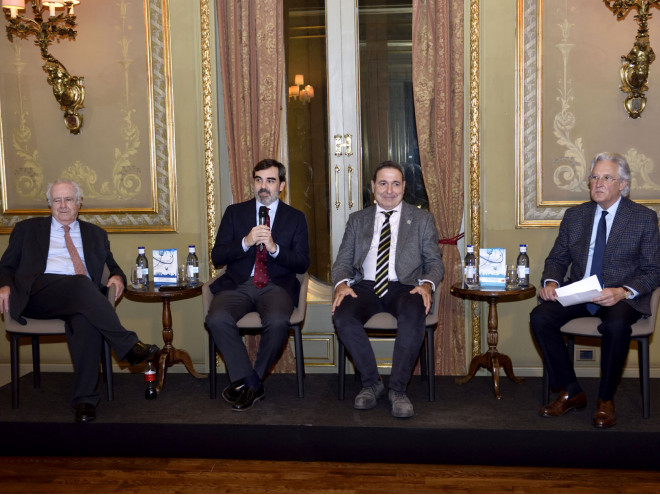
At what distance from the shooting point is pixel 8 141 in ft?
15.9

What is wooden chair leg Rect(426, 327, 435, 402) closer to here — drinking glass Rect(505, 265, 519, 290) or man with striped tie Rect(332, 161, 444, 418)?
man with striped tie Rect(332, 161, 444, 418)

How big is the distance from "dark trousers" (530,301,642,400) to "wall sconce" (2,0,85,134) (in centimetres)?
336

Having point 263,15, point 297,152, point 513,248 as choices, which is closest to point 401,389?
point 513,248

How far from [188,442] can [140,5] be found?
296 centimetres

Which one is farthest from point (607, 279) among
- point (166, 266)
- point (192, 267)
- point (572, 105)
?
point (166, 266)

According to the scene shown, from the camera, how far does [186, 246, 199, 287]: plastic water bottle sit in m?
4.38

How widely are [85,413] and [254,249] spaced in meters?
1.33

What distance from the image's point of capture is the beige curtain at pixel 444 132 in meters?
4.40

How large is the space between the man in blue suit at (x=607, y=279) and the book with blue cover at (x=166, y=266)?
221 centimetres

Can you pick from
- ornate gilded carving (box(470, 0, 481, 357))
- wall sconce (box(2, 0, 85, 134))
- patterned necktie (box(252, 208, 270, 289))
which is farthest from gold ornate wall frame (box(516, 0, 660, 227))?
wall sconce (box(2, 0, 85, 134))

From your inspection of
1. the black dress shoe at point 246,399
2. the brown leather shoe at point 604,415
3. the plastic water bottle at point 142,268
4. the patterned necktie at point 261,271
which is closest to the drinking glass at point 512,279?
the brown leather shoe at point 604,415

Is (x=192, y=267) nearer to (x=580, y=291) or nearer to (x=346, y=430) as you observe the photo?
(x=346, y=430)

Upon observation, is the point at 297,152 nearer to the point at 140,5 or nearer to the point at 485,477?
the point at 140,5

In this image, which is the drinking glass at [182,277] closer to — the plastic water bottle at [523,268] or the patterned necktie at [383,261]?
the patterned necktie at [383,261]
